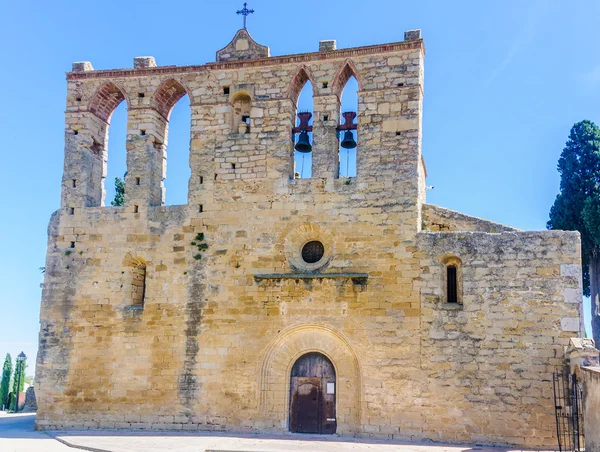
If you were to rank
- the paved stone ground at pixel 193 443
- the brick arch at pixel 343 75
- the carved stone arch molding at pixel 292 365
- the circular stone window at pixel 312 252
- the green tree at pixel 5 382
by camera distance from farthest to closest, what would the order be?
the green tree at pixel 5 382 → the brick arch at pixel 343 75 → the circular stone window at pixel 312 252 → the carved stone arch molding at pixel 292 365 → the paved stone ground at pixel 193 443

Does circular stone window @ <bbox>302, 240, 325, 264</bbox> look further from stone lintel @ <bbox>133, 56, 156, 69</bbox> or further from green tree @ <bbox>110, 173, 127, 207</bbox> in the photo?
green tree @ <bbox>110, 173, 127, 207</bbox>

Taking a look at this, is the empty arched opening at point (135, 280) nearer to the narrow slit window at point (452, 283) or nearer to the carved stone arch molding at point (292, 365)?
the carved stone arch molding at point (292, 365)

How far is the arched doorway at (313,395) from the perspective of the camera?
1391 cm

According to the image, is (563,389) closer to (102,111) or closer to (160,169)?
(160,169)

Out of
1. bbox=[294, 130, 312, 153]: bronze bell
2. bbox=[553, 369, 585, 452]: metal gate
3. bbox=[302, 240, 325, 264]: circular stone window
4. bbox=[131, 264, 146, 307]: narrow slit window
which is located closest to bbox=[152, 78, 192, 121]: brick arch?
bbox=[294, 130, 312, 153]: bronze bell

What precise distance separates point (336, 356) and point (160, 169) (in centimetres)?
594

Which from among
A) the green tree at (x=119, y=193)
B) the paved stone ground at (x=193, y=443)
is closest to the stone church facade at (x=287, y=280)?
the paved stone ground at (x=193, y=443)

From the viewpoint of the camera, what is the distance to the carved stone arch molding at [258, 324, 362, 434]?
13766 millimetres

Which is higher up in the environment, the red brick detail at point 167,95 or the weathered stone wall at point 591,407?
the red brick detail at point 167,95

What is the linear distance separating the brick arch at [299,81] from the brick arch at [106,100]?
3938 millimetres

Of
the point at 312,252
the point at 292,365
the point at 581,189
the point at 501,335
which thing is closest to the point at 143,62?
the point at 312,252

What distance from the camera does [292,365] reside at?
14.3 m

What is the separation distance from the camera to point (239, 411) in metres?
14.2

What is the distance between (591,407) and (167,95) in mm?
11155
